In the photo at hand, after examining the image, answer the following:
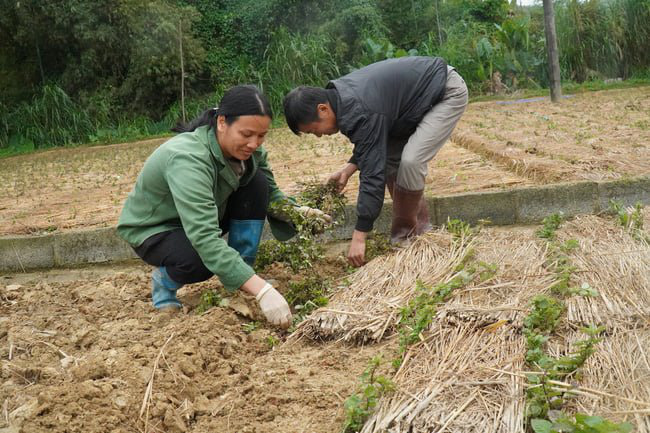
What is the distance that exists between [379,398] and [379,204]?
60.7 inches

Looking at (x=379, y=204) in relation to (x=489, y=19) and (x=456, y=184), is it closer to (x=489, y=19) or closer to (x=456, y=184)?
(x=456, y=184)

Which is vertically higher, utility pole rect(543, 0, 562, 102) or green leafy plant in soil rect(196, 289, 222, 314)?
utility pole rect(543, 0, 562, 102)

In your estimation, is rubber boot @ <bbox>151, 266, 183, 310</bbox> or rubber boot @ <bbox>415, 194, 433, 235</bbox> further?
rubber boot @ <bbox>415, 194, 433, 235</bbox>

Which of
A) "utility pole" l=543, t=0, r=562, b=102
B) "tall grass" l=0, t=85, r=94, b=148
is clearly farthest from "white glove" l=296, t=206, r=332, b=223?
"tall grass" l=0, t=85, r=94, b=148

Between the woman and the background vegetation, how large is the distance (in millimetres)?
9631

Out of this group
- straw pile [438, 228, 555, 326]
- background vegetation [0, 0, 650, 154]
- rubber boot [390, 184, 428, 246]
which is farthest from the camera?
background vegetation [0, 0, 650, 154]

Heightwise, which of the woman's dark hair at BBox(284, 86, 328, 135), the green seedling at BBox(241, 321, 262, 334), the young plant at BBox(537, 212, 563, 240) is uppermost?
the woman's dark hair at BBox(284, 86, 328, 135)

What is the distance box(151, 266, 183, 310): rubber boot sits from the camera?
3717 millimetres

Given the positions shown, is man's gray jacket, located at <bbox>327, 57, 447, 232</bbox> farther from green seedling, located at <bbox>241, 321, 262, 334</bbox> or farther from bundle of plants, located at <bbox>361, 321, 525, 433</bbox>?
bundle of plants, located at <bbox>361, 321, 525, 433</bbox>

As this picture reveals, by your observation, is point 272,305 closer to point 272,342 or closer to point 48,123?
point 272,342

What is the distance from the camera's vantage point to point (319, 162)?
23.3 ft

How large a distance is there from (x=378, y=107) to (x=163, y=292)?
58.2 inches

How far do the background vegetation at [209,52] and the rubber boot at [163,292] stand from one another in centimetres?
993

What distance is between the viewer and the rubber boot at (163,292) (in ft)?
12.2
